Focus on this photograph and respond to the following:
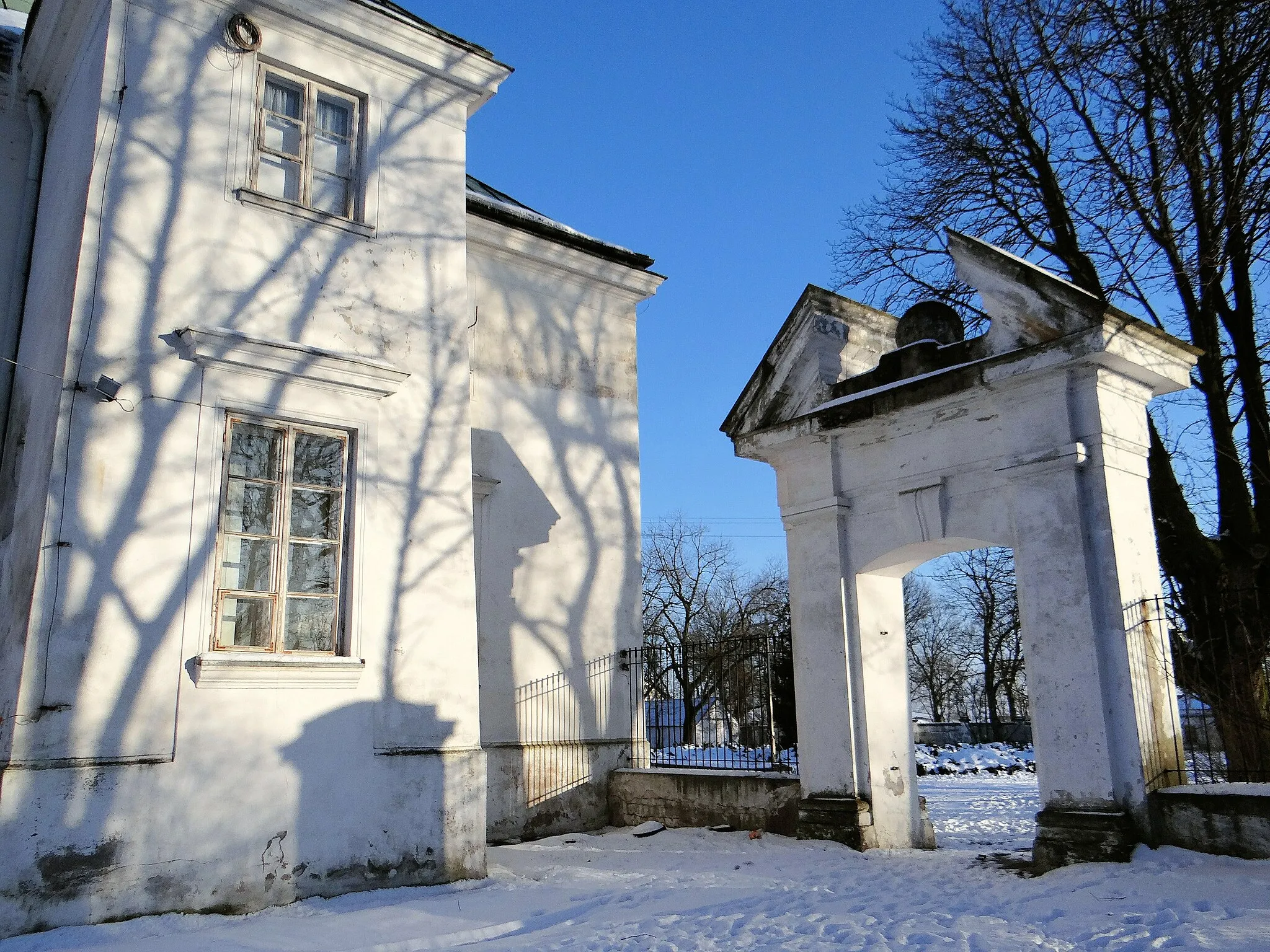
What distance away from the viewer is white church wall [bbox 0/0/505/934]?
6.94 metres

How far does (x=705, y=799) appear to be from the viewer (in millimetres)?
10859

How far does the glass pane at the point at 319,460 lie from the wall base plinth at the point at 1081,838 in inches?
244

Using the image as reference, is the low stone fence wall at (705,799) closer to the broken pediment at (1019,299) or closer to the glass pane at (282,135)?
the broken pediment at (1019,299)

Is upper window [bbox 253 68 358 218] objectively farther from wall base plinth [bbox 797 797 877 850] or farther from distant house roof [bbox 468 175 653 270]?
wall base plinth [bbox 797 797 877 850]

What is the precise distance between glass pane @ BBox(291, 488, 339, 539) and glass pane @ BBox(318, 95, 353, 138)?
3429 mm

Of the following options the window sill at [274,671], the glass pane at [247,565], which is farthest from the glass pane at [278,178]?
Result: the window sill at [274,671]

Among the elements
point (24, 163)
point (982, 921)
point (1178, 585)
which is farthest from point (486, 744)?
point (1178, 585)

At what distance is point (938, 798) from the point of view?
53.1ft

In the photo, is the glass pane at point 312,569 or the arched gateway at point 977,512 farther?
the glass pane at point 312,569

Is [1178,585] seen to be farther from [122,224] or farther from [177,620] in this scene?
[122,224]

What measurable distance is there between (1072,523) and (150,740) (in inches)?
277

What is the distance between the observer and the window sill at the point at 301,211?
844cm

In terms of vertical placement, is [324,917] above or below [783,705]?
below

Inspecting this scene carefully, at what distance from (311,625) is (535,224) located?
6788 millimetres
